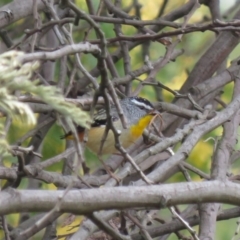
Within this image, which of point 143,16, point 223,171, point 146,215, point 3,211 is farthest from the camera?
point 143,16

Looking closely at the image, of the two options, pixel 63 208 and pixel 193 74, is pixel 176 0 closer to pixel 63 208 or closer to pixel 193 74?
→ pixel 193 74

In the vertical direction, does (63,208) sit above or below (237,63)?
above

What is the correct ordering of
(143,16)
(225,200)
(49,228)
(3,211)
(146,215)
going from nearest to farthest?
(3,211) < (225,200) < (146,215) < (49,228) < (143,16)

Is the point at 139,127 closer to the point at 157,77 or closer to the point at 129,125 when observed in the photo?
the point at 129,125

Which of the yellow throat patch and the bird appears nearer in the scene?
the bird

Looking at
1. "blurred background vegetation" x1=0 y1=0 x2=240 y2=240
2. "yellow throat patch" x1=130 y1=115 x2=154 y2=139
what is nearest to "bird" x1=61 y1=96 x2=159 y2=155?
"yellow throat patch" x1=130 y1=115 x2=154 y2=139

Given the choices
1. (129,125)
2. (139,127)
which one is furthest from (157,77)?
(129,125)

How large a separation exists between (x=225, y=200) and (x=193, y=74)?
8.80 feet

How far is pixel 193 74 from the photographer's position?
5250mm

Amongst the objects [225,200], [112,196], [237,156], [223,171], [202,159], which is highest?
[112,196]

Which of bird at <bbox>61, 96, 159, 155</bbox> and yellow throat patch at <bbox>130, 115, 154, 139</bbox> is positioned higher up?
bird at <bbox>61, 96, 159, 155</bbox>

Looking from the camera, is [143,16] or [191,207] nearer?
[191,207]

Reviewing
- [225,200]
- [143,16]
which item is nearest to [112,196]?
[225,200]

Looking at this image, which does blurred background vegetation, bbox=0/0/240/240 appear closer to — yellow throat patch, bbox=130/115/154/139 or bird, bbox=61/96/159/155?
bird, bbox=61/96/159/155
